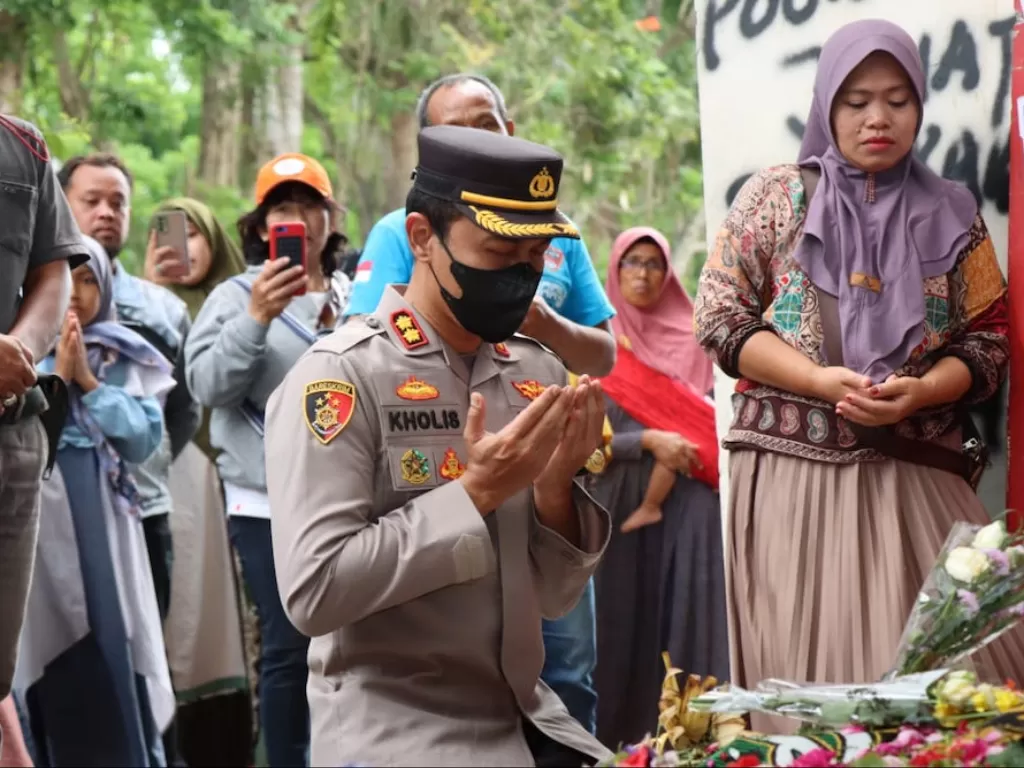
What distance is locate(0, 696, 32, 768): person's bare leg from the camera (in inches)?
184

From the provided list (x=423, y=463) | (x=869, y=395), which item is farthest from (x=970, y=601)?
(x=869, y=395)

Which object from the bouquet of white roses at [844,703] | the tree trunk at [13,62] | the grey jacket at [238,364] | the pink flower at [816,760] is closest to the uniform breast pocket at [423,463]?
the bouquet of white roses at [844,703]

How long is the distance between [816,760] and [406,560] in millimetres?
739

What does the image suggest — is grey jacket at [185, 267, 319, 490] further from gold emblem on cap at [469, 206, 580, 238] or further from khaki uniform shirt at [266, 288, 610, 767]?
gold emblem on cap at [469, 206, 580, 238]

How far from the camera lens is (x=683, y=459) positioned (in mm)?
6652

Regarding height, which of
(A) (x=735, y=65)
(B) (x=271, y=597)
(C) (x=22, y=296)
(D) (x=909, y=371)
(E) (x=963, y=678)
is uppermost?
(A) (x=735, y=65)

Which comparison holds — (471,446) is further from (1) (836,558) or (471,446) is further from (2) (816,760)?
(1) (836,558)

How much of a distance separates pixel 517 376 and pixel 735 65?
7.80ft

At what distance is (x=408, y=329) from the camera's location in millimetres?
3082

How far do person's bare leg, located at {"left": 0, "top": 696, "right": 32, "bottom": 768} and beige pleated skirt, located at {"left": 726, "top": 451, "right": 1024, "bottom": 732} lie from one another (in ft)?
6.65

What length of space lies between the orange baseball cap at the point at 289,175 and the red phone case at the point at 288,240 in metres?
0.36

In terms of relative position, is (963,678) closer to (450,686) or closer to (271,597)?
(450,686)

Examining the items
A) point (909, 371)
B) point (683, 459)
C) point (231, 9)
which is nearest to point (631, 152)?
point (231, 9)

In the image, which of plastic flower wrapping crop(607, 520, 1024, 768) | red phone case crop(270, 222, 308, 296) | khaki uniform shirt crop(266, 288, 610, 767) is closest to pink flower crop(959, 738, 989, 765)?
plastic flower wrapping crop(607, 520, 1024, 768)
